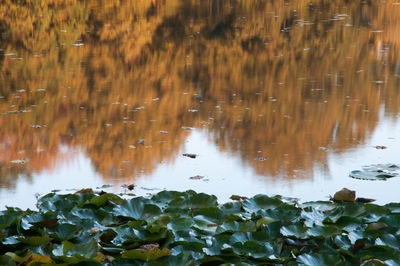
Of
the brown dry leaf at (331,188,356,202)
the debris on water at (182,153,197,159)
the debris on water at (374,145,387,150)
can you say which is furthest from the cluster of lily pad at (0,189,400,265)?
the debris on water at (374,145,387,150)

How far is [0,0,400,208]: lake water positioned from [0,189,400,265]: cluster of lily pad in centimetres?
70

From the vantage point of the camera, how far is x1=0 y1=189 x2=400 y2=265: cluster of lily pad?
2.17 m

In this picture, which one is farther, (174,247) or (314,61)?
(314,61)

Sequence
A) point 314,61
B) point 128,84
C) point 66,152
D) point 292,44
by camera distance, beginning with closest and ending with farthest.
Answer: point 66,152 < point 128,84 < point 314,61 < point 292,44

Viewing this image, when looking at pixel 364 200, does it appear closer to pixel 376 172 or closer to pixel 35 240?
pixel 376 172

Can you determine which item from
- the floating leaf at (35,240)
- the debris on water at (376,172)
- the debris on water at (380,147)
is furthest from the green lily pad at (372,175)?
the floating leaf at (35,240)

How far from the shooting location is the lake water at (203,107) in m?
3.83

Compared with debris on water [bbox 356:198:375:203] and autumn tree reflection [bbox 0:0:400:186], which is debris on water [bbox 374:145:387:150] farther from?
debris on water [bbox 356:198:375:203]

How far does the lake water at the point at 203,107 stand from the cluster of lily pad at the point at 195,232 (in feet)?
2.29

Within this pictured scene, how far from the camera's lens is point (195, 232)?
98.0 inches

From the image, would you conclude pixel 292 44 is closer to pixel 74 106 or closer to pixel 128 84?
pixel 128 84

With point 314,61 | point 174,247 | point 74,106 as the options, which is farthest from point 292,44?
point 174,247

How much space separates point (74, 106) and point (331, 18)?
21.7 feet

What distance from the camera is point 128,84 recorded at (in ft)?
21.3
